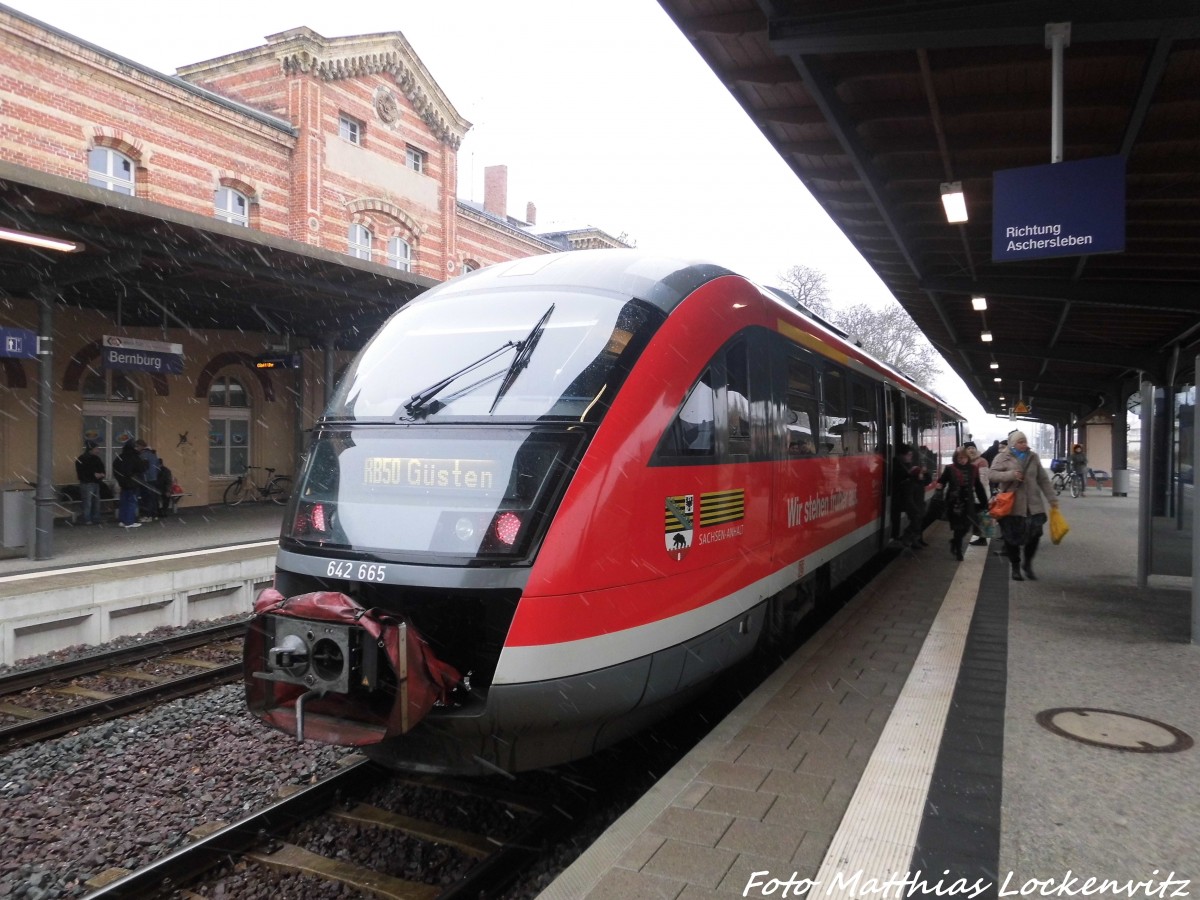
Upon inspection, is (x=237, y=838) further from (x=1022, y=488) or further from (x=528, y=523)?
(x=1022, y=488)

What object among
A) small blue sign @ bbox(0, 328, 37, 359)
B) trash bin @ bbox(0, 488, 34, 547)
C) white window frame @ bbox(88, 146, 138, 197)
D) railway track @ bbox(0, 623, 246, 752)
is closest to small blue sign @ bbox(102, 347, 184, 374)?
small blue sign @ bbox(0, 328, 37, 359)

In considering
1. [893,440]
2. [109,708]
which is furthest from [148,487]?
[893,440]

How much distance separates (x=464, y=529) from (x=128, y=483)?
43.1ft

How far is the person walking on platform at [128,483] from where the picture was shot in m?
14.6

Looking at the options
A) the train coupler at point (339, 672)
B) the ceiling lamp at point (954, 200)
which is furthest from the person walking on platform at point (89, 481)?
the ceiling lamp at point (954, 200)

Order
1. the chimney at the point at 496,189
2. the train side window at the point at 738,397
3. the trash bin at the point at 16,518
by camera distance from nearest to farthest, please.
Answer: the train side window at the point at 738,397, the trash bin at the point at 16,518, the chimney at the point at 496,189

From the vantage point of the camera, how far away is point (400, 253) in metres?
25.8

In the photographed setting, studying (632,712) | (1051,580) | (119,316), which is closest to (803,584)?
(632,712)

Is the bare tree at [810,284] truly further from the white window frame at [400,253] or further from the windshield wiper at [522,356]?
the windshield wiper at [522,356]

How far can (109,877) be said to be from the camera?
3.85 metres

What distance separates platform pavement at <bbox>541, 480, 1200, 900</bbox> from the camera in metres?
3.12

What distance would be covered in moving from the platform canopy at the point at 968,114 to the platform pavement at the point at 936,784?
166 inches

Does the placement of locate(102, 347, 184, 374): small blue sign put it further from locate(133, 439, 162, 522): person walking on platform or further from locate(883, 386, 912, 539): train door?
locate(883, 386, 912, 539): train door

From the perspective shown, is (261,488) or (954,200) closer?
(954,200)
